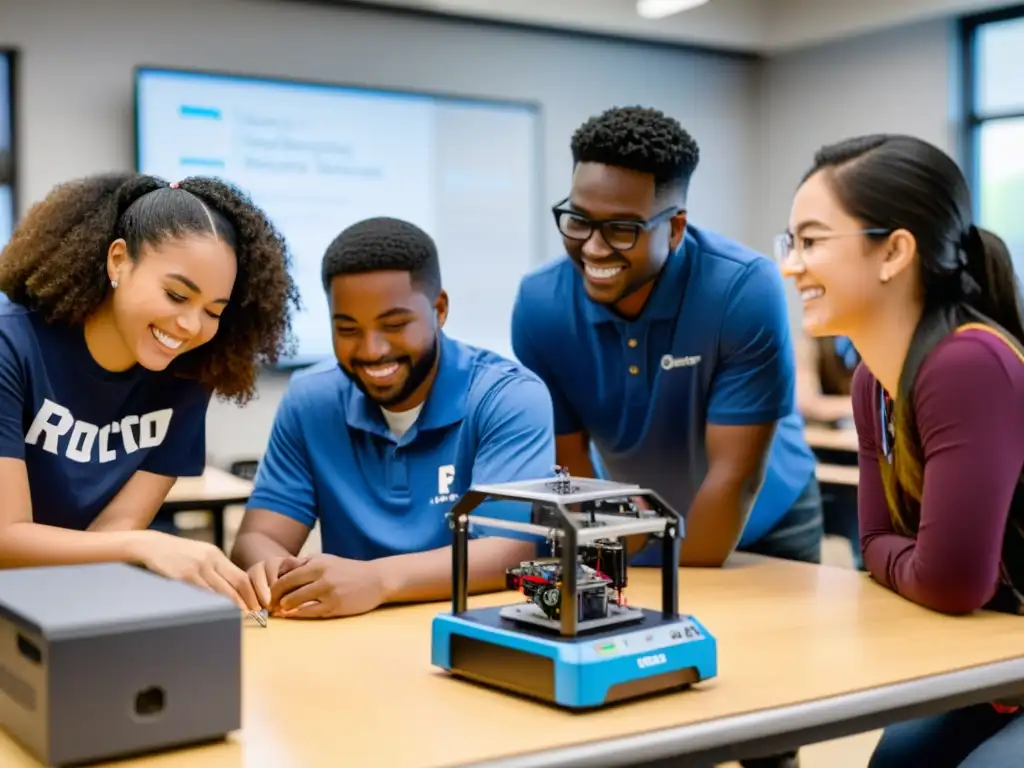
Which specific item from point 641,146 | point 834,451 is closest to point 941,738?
point 641,146

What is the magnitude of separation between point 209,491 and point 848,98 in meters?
4.28

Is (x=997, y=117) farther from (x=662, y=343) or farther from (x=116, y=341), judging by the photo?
(x=116, y=341)

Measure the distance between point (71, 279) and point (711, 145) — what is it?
510 cm

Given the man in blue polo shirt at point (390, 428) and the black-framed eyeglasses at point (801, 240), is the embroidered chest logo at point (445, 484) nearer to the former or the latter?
the man in blue polo shirt at point (390, 428)

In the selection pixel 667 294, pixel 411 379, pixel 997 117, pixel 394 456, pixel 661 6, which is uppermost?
pixel 661 6

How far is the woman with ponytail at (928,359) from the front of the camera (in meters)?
1.59

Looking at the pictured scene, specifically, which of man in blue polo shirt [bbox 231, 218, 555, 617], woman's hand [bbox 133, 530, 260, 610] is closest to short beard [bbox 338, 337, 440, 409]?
man in blue polo shirt [bbox 231, 218, 555, 617]

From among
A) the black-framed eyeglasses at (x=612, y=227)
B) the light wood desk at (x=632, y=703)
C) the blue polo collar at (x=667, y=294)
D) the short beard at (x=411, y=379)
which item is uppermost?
the black-framed eyeglasses at (x=612, y=227)

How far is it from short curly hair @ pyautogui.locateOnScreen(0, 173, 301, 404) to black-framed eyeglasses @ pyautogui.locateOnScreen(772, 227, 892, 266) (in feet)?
2.70

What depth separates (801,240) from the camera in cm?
180

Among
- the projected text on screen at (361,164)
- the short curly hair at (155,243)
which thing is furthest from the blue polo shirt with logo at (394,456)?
the projected text on screen at (361,164)

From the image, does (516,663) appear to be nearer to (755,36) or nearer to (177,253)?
(177,253)

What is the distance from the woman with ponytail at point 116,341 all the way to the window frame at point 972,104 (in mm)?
4698

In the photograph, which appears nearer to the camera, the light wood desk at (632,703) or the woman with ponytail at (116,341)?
the light wood desk at (632,703)
